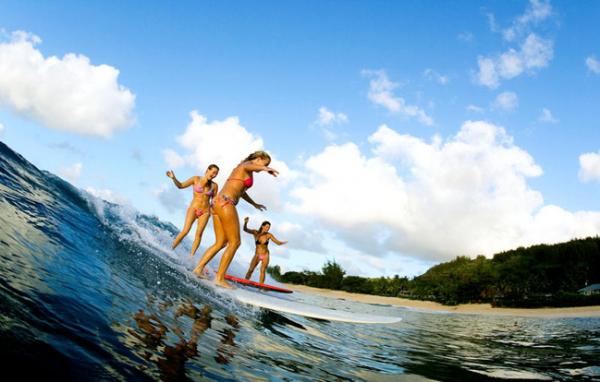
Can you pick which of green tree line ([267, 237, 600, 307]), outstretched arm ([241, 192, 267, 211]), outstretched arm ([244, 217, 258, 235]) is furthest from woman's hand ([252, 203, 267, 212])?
green tree line ([267, 237, 600, 307])

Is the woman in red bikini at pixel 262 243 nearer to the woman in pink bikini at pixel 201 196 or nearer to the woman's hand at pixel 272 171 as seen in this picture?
the woman in pink bikini at pixel 201 196

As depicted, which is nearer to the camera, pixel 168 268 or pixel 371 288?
pixel 168 268

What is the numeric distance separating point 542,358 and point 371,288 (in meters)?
30.0

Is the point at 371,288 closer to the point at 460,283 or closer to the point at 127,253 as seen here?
the point at 460,283

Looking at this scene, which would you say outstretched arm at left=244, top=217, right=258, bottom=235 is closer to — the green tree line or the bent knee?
the bent knee

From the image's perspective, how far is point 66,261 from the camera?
3.64m

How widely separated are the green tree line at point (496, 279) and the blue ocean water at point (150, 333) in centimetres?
2288

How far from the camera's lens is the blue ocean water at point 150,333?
192 centimetres

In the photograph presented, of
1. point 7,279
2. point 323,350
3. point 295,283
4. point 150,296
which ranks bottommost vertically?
point 295,283

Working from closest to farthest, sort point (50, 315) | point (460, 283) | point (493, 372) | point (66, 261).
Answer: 1. point (50, 315)
2. point (66, 261)
3. point (493, 372)
4. point (460, 283)

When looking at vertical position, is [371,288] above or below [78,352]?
below

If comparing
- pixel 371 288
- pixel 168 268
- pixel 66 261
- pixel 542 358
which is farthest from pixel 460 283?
pixel 66 261

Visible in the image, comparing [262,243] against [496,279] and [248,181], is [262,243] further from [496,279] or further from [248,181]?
[496,279]

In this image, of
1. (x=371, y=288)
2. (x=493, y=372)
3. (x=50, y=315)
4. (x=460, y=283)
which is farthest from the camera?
(x=371, y=288)
